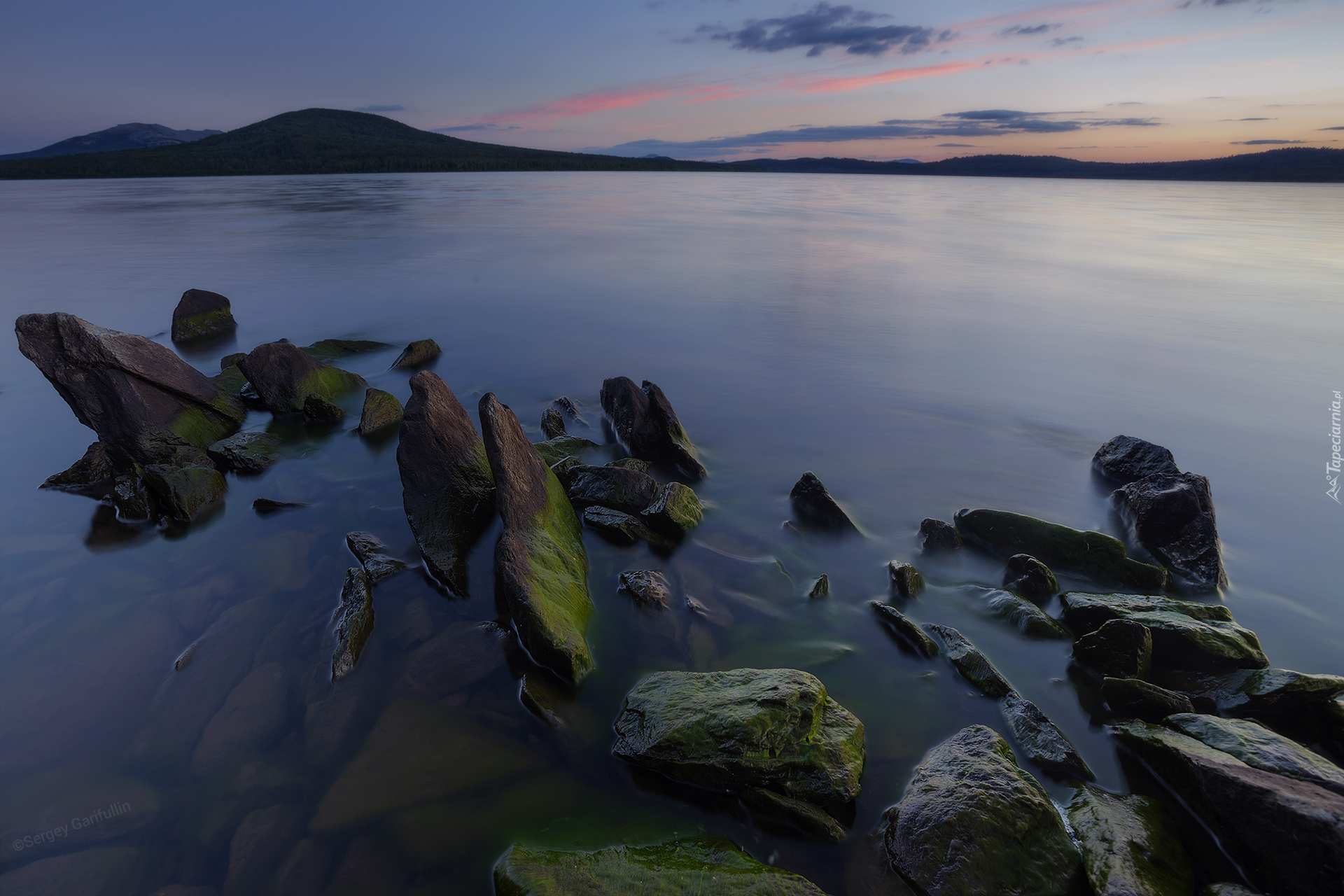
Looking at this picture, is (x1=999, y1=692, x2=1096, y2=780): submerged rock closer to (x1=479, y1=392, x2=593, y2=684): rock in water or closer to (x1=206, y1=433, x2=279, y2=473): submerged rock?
(x1=479, y1=392, x2=593, y2=684): rock in water

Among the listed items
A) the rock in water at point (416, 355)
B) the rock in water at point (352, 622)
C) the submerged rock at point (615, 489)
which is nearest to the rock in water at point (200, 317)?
the rock in water at point (416, 355)

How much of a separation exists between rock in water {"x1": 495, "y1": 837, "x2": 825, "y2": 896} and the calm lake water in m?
0.14

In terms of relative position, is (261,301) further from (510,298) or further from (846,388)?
(846,388)

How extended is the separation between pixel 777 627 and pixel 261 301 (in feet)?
54.8

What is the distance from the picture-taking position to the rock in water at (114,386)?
6.71 metres

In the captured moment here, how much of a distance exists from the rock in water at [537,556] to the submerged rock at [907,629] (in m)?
2.24

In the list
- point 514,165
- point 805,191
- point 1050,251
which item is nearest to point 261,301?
point 1050,251

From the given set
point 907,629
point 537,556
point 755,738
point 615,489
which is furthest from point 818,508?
point 755,738

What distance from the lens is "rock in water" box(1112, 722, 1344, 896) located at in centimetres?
258

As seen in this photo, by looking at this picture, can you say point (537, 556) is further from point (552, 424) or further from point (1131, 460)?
point (1131, 460)

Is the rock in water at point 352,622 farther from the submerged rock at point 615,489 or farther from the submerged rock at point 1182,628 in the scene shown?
the submerged rock at point 1182,628

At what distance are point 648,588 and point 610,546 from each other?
875 mm

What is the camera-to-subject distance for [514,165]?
126688 mm

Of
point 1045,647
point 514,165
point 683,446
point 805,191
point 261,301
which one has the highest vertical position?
point 514,165
